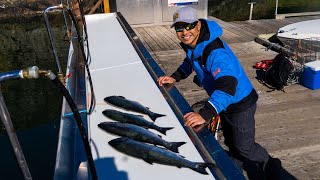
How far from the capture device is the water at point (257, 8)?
2739cm

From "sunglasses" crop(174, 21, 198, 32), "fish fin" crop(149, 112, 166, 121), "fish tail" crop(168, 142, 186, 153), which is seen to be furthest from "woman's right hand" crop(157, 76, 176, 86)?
"fish tail" crop(168, 142, 186, 153)

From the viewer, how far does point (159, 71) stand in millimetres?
4727

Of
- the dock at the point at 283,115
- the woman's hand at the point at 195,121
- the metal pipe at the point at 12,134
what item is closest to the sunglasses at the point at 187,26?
the woman's hand at the point at 195,121

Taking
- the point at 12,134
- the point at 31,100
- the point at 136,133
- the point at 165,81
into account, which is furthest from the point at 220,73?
the point at 31,100

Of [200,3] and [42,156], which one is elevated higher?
[200,3]

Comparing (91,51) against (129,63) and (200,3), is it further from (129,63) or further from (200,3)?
(200,3)

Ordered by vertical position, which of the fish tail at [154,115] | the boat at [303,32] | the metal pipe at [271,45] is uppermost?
the fish tail at [154,115]

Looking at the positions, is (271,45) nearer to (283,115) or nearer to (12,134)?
(283,115)

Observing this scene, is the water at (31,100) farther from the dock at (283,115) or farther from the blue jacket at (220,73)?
the dock at (283,115)

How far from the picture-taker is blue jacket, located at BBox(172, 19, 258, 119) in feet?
10.4

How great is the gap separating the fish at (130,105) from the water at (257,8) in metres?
24.8

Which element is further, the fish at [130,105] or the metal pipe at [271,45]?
the metal pipe at [271,45]

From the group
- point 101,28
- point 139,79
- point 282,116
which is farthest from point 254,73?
point 139,79

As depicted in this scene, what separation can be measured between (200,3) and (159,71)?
9751 millimetres
